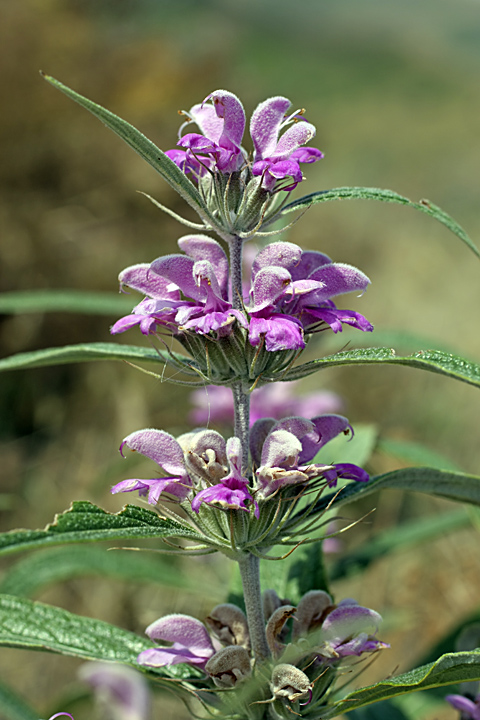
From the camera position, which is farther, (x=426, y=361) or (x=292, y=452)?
(x=292, y=452)

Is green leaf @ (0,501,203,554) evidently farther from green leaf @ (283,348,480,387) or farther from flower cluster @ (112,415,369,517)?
green leaf @ (283,348,480,387)

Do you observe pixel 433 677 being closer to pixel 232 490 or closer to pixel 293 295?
pixel 232 490

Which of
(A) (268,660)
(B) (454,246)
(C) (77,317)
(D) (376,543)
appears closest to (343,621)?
(A) (268,660)

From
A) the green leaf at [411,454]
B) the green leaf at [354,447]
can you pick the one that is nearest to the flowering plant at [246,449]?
the green leaf at [354,447]

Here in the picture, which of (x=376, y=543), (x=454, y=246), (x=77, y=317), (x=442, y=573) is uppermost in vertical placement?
(x=454, y=246)

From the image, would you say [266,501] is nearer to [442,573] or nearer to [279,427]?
[279,427]

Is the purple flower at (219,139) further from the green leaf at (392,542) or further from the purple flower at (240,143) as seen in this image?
the green leaf at (392,542)

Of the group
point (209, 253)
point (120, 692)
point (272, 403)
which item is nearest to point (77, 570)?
point (120, 692)

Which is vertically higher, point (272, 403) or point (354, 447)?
point (272, 403)
